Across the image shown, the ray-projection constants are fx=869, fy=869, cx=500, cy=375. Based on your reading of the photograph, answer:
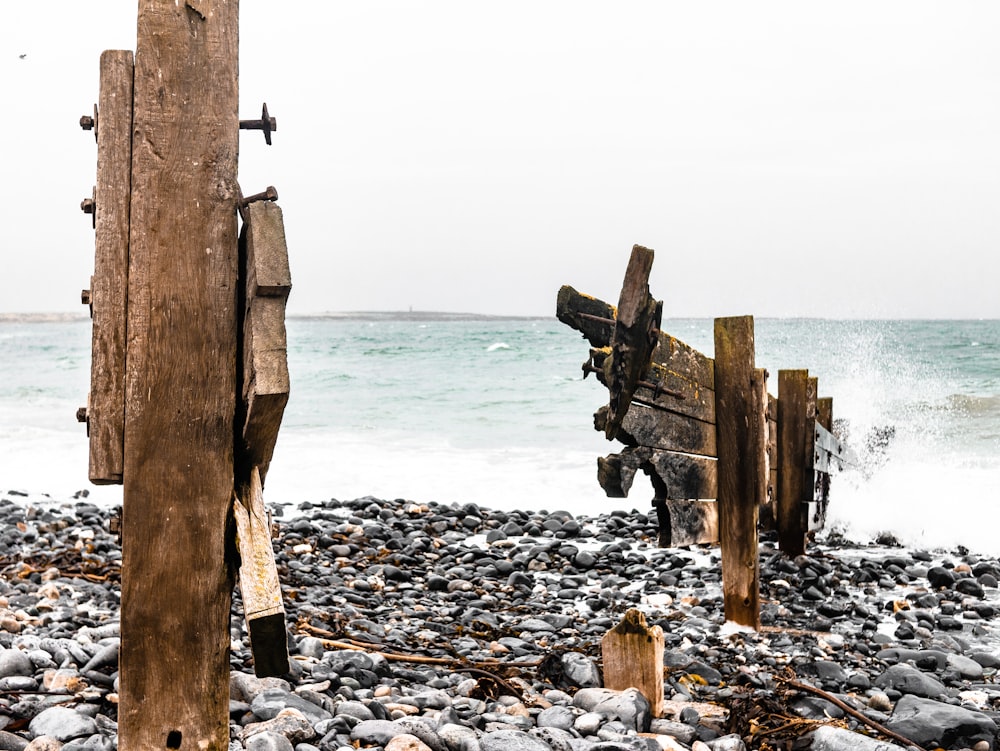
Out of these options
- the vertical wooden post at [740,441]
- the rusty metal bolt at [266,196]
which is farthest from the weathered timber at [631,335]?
the rusty metal bolt at [266,196]

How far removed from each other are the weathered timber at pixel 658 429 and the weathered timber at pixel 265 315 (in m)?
3.11

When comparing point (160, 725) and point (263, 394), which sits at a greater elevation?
point (263, 394)

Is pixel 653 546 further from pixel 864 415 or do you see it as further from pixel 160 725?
pixel 864 415

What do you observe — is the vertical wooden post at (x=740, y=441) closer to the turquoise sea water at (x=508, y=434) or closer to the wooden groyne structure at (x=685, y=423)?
the wooden groyne structure at (x=685, y=423)

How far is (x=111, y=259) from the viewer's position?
237 centimetres

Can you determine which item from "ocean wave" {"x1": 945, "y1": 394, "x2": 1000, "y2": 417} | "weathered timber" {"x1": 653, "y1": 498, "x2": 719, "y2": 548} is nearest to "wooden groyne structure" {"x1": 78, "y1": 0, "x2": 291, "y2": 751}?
"weathered timber" {"x1": 653, "y1": 498, "x2": 719, "y2": 548}

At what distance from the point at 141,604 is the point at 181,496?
0.31 metres

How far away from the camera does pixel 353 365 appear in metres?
38.5

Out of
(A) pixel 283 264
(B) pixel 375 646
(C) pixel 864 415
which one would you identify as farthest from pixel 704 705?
(C) pixel 864 415

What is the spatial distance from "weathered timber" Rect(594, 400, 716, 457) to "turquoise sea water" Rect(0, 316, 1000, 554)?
19.5 feet

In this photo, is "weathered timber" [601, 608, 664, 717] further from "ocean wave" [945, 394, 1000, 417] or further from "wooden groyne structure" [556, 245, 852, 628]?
"ocean wave" [945, 394, 1000, 417]

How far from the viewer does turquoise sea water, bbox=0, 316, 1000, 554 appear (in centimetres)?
1194

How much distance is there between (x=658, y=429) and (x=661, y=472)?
27cm

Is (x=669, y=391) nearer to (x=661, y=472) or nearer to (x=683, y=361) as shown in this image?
(x=683, y=361)
